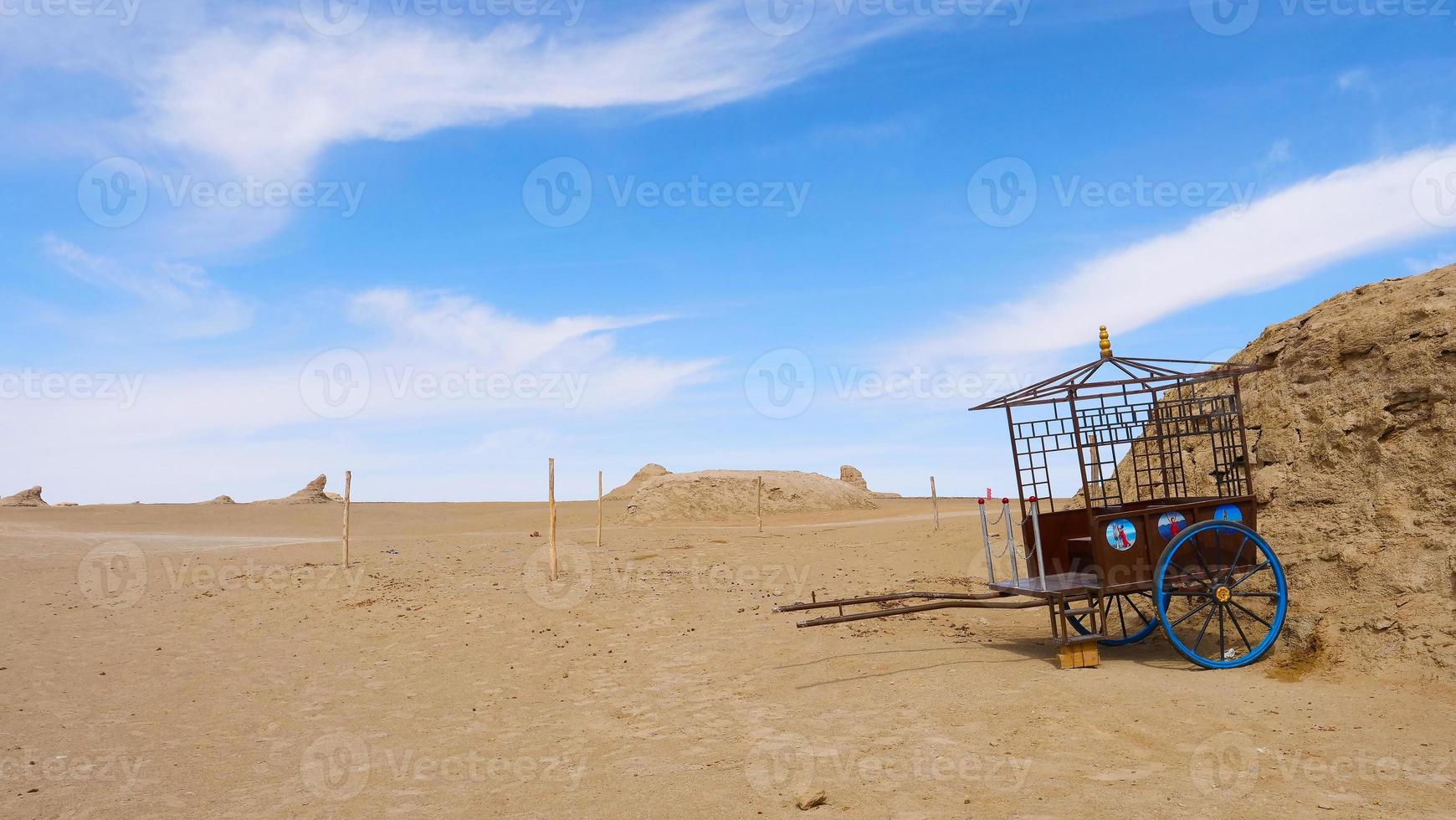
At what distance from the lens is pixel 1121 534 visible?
32.4 ft

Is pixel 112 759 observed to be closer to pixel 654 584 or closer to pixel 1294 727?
pixel 654 584

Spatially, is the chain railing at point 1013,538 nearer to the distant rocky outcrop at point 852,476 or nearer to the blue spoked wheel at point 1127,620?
the blue spoked wheel at point 1127,620

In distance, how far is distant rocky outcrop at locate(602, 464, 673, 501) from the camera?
59250 millimetres

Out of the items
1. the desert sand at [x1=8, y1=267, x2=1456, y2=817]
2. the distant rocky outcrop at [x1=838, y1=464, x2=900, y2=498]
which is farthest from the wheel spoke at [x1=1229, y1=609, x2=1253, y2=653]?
A: the distant rocky outcrop at [x1=838, y1=464, x2=900, y2=498]

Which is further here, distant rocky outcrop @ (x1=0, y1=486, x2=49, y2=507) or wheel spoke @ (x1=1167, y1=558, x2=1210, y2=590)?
distant rocky outcrop @ (x1=0, y1=486, x2=49, y2=507)
